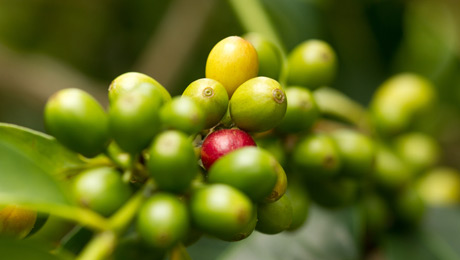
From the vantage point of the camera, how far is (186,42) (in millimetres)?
2984

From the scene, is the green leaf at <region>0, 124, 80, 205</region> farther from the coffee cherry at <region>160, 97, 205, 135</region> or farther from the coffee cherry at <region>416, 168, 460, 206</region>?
the coffee cherry at <region>416, 168, 460, 206</region>

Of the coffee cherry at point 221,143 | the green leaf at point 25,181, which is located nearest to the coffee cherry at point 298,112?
the coffee cherry at point 221,143

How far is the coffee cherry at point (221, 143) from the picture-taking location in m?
0.98

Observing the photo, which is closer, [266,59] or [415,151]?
[266,59]

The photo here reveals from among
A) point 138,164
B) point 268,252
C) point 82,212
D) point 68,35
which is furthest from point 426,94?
point 68,35

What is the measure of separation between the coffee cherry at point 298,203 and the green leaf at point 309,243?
41 centimetres

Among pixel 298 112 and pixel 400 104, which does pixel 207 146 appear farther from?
pixel 400 104

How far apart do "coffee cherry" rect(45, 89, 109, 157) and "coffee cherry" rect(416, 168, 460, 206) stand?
68.3 inches

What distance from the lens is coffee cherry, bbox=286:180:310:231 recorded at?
127cm

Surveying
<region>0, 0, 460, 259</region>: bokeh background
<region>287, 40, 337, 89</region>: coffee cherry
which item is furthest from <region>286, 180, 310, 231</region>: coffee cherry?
<region>0, 0, 460, 259</region>: bokeh background

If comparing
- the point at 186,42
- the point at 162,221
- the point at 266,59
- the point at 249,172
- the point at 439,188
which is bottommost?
the point at 186,42

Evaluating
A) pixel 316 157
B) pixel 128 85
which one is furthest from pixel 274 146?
pixel 128 85

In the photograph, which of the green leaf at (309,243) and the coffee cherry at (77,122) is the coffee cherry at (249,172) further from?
the green leaf at (309,243)

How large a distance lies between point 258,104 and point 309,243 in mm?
958
